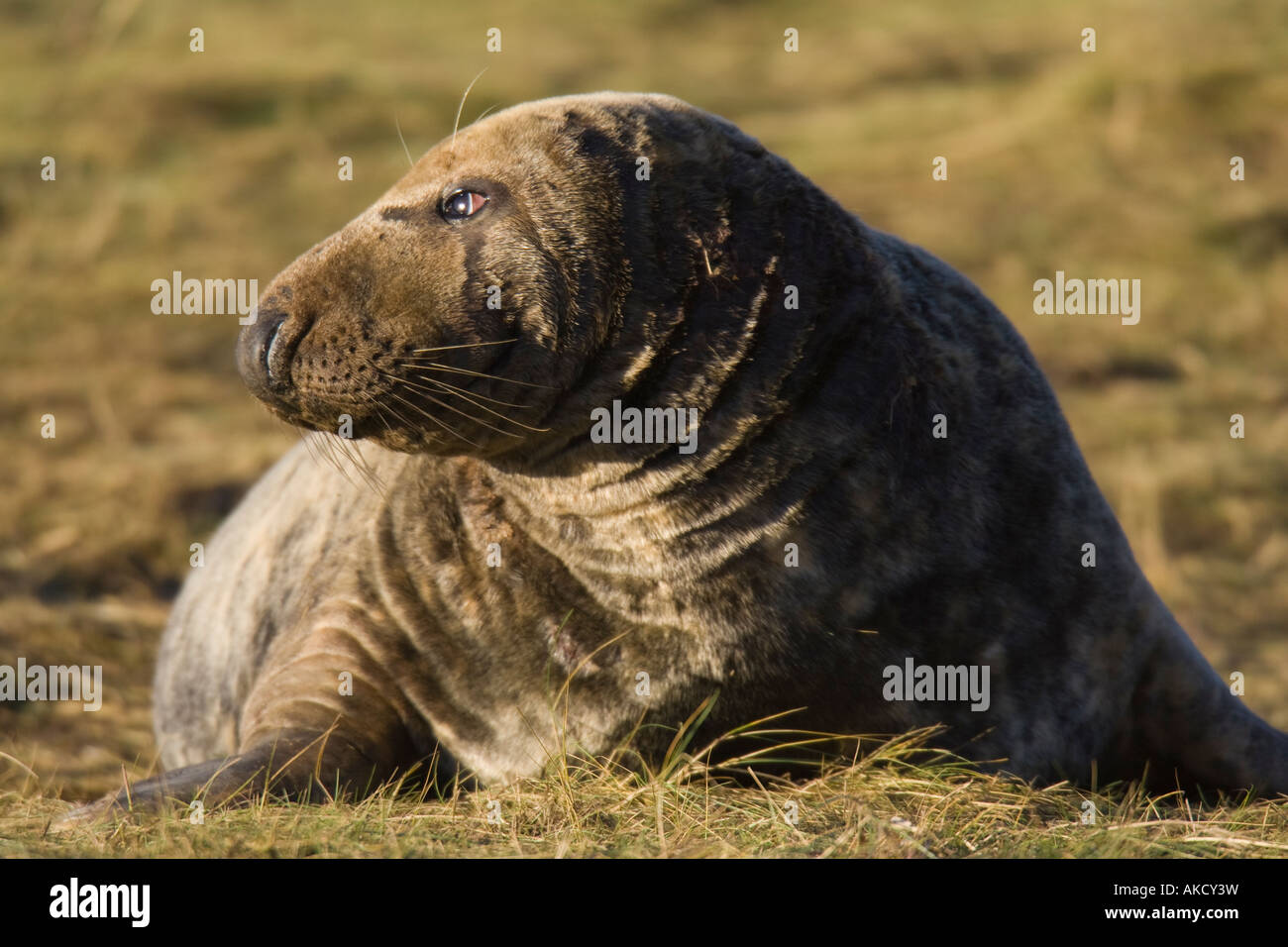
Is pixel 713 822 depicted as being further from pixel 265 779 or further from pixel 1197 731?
pixel 1197 731

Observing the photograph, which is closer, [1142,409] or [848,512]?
[848,512]

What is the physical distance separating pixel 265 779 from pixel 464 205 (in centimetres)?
161

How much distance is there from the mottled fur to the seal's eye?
0.13ft

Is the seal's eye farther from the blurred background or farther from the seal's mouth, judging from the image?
the blurred background

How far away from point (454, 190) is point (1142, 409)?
7916 mm

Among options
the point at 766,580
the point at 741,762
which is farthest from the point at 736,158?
the point at 741,762

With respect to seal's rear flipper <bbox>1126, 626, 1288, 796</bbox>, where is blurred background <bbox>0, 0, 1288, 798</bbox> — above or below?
above

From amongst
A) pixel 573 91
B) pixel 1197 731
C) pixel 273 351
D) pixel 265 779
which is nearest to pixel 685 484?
pixel 273 351

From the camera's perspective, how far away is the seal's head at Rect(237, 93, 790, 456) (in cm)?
420

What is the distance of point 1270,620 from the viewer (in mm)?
8305

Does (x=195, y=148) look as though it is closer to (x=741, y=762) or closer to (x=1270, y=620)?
(x=1270, y=620)

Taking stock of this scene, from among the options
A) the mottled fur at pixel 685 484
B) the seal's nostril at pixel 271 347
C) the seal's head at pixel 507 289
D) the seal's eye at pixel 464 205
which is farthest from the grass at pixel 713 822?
the seal's eye at pixel 464 205

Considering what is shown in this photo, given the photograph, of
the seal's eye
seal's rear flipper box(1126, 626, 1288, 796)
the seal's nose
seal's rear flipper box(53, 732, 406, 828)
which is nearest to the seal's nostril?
the seal's nose

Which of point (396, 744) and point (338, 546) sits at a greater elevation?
point (338, 546)
